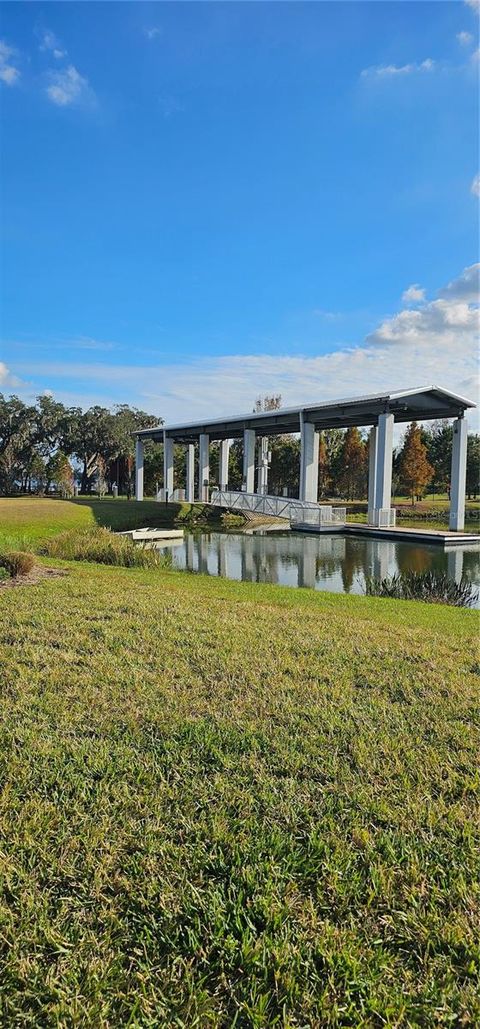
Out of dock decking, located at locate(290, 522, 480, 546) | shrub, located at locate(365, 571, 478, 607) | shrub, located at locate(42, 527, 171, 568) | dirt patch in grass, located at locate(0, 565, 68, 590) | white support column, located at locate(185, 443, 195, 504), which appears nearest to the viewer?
dirt patch in grass, located at locate(0, 565, 68, 590)

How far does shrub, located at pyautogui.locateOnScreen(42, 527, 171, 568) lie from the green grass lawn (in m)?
7.16

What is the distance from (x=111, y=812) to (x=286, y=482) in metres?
44.7

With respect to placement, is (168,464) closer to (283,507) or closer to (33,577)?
(283,507)

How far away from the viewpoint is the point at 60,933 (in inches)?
61.7

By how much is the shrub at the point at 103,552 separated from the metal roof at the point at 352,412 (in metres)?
14.9

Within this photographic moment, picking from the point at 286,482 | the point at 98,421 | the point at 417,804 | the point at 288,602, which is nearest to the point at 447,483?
the point at 286,482

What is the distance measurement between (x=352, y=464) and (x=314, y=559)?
29.4 m

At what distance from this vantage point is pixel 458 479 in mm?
24641

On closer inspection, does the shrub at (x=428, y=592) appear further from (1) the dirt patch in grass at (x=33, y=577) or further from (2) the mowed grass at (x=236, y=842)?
(2) the mowed grass at (x=236, y=842)

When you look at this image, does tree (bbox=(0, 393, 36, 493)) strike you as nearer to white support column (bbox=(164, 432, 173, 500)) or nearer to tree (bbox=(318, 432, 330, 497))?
white support column (bbox=(164, 432, 173, 500))

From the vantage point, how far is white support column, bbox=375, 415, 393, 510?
2342cm

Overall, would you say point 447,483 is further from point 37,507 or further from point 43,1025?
point 43,1025

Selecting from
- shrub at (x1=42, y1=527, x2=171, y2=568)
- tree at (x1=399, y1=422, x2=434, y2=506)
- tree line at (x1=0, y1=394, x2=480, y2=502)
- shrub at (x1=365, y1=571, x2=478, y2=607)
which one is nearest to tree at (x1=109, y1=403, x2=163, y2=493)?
tree line at (x1=0, y1=394, x2=480, y2=502)

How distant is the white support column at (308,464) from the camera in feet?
88.8
